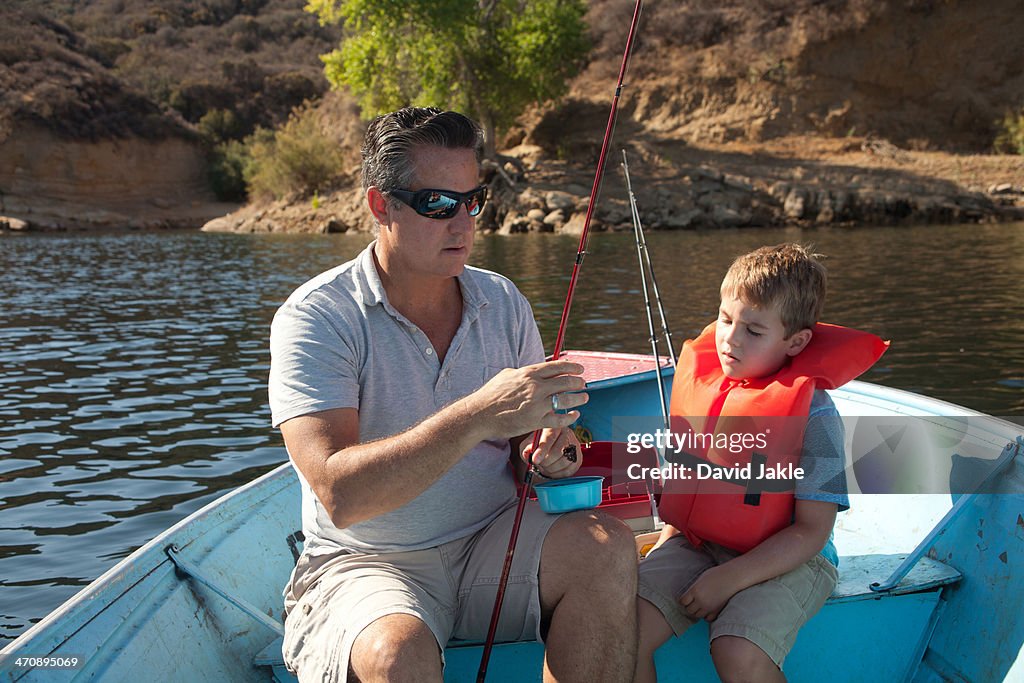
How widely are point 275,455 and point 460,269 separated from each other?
462 cm

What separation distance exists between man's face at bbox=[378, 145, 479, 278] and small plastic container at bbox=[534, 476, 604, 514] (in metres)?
0.66

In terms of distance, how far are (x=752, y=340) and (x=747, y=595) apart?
0.73m

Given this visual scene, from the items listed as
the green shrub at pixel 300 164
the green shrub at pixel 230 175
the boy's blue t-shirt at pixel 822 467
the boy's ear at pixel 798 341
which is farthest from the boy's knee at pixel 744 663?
the green shrub at pixel 230 175

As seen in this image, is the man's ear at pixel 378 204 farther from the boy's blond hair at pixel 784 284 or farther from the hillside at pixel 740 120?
the hillside at pixel 740 120

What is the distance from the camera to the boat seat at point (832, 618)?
2.70m

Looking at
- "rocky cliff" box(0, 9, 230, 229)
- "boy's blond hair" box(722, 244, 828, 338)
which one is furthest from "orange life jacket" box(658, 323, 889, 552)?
"rocky cliff" box(0, 9, 230, 229)

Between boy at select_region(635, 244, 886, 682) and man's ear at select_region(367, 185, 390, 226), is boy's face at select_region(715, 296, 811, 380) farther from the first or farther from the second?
man's ear at select_region(367, 185, 390, 226)

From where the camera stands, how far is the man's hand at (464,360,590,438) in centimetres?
219

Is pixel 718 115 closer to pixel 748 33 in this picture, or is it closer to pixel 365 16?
pixel 748 33

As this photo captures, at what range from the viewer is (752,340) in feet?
9.03

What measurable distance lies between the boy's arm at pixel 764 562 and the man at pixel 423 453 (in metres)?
0.28

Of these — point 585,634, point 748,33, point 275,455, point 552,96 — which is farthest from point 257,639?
point 748,33

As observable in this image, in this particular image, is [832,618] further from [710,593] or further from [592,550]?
[592,550]

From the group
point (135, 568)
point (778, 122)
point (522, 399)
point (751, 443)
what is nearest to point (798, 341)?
point (751, 443)
